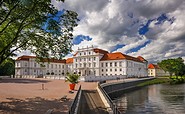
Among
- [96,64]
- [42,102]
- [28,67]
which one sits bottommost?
[42,102]

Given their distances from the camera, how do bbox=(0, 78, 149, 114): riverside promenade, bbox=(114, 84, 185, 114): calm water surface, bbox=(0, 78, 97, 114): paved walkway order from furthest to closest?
bbox=(114, 84, 185, 114): calm water surface
bbox=(0, 78, 149, 114): riverside promenade
bbox=(0, 78, 97, 114): paved walkway

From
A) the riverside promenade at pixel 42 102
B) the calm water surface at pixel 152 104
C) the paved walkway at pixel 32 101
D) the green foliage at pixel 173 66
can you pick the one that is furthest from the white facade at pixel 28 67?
the riverside promenade at pixel 42 102

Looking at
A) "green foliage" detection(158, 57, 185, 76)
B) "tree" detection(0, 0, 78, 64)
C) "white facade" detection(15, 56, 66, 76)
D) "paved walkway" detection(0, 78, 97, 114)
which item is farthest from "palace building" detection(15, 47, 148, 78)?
"tree" detection(0, 0, 78, 64)

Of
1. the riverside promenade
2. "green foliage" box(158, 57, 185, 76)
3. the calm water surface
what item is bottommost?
the calm water surface

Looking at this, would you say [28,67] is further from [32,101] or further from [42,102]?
[42,102]

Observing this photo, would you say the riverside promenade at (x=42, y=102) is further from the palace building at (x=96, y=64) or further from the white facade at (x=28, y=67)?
the white facade at (x=28, y=67)

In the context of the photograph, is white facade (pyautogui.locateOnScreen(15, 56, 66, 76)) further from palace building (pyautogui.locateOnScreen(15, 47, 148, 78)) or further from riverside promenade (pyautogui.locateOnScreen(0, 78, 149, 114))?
riverside promenade (pyautogui.locateOnScreen(0, 78, 149, 114))

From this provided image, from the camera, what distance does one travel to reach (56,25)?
13.6 metres

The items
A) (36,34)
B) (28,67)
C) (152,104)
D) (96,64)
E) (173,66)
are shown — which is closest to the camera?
(36,34)

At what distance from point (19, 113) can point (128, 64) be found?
3000 inches

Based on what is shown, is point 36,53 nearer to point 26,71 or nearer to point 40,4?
point 40,4

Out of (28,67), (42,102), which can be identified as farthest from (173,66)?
(42,102)

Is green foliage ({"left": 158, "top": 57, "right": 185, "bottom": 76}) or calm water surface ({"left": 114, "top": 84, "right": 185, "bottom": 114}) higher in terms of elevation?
green foliage ({"left": 158, "top": 57, "right": 185, "bottom": 76})

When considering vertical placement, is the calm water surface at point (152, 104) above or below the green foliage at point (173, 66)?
below
